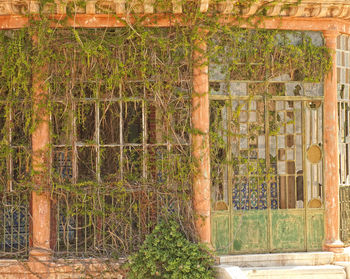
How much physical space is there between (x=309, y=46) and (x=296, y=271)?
134 inches

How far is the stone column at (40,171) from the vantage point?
700 cm

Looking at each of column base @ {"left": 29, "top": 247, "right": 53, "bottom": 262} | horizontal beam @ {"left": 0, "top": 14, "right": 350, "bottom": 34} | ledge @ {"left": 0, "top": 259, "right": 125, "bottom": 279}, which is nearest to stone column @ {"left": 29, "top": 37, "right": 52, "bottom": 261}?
column base @ {"left": 29, "top": 247, "right": 53, "bottom": 262}

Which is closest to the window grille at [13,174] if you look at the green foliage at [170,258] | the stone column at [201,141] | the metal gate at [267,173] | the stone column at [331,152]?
the green foliage at [170,258]

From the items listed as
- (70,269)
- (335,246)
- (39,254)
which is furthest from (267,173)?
(39,254)

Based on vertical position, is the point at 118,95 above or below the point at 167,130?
above

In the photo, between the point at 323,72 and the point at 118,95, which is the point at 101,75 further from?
the point at 323,72

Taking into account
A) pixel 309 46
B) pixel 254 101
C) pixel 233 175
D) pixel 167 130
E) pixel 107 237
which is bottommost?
pixel 107 237

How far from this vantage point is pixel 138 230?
7203 millimetres

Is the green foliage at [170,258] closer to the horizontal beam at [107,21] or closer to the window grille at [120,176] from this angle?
the window grille at [120,176]

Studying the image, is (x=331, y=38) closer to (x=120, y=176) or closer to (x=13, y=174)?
(x=120, y=176)

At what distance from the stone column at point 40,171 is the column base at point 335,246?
165 inches

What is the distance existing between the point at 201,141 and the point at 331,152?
2.10 metres

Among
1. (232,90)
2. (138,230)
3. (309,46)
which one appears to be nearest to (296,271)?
(138,230)

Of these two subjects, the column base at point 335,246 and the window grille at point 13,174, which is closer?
the window grille at point 13,174
